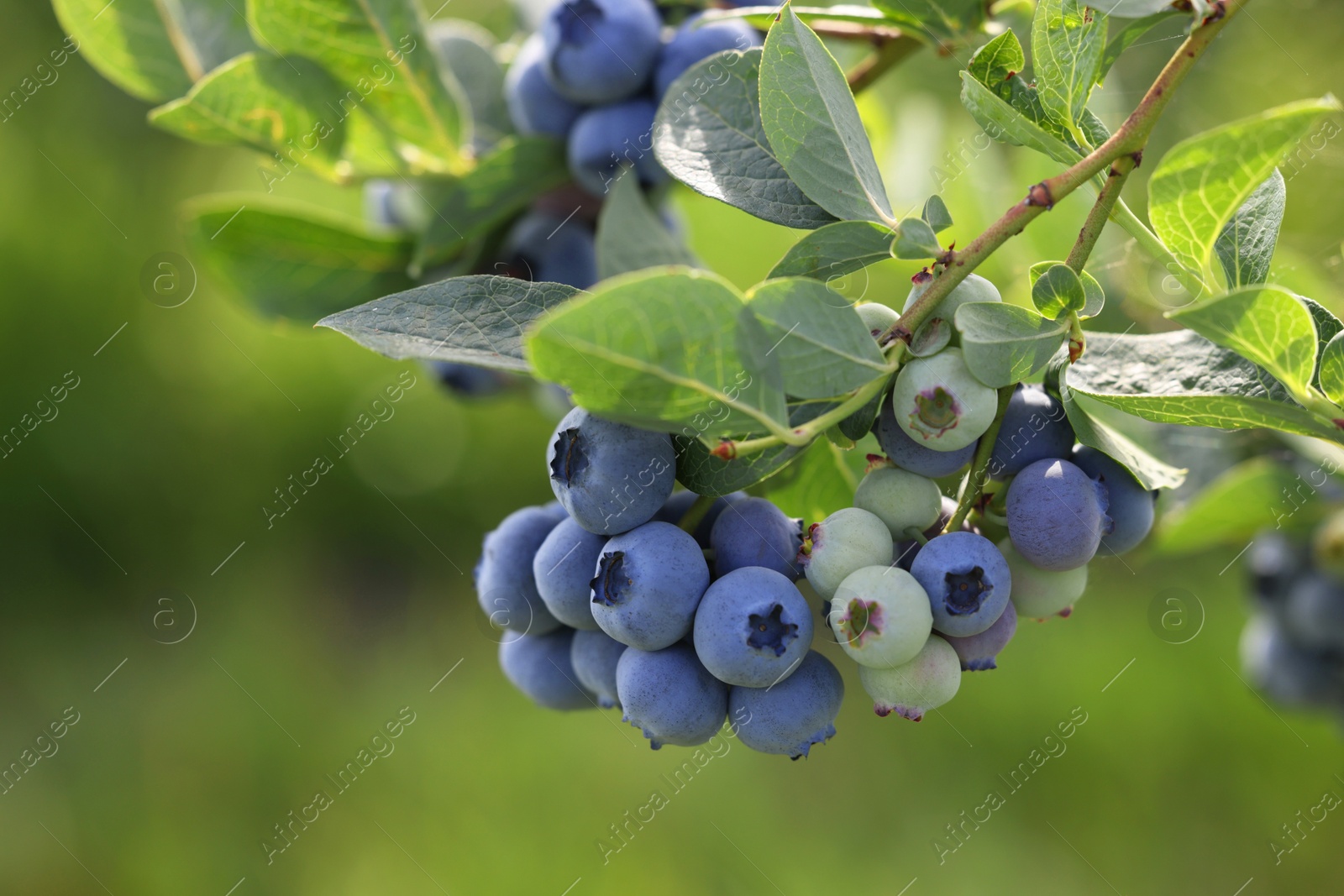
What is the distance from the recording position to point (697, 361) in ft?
1.05

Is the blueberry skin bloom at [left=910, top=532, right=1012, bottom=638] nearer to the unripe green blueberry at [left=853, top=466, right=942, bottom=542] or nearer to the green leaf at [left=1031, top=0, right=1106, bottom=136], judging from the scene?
the unripe green blueberry at [left=853, top=466, right=942, bottom=542]

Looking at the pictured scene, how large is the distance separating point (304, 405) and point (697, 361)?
2.20m

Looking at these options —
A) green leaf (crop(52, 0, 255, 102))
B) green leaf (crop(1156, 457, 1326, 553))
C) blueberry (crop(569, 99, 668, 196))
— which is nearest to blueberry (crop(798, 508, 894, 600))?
blueberry (crop(569, 99, 668, 196))

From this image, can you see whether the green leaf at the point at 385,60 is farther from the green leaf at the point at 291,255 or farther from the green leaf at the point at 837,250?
the green leaf at the point at 837,250

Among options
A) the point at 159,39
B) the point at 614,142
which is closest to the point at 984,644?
the point at 614,142

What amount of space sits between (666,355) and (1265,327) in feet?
0.82

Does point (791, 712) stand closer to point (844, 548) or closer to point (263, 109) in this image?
point (844, 548)

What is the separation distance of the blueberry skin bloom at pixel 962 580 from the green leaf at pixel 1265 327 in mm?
122

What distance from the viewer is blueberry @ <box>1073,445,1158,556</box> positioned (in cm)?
43

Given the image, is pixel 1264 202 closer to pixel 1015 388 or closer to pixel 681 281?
pixel 1015 388

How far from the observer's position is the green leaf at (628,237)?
23.4 inches

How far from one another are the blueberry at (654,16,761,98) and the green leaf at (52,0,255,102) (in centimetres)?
37

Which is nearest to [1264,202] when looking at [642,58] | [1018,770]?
[642,58]

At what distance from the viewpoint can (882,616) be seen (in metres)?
0.36
